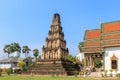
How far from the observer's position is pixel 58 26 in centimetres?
5888

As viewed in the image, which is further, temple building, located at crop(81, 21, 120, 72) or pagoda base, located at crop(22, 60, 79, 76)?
pagoda base, located at crop(22, 60, 79, 76)

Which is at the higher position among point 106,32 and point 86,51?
point 106,32

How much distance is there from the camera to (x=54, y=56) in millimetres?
57469

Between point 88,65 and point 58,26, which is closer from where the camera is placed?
point 88,65

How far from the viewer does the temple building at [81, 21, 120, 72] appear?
37.5 m

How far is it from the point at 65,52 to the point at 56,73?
1022cm

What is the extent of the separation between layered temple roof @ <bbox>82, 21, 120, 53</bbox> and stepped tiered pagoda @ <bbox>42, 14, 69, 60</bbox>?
545 inches

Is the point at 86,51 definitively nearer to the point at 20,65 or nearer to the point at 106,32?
the point at 106,32

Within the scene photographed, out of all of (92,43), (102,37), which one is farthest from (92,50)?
(102,37)

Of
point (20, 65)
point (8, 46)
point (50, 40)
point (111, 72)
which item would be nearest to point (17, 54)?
point (8, 46)

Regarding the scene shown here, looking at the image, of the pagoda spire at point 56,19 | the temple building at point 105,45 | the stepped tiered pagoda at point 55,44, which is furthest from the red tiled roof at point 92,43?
the pagoda spire at point 56,19

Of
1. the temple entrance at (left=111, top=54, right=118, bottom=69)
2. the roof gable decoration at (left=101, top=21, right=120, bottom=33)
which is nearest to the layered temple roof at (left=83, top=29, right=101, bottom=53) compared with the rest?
the roof gable decoration at (left=101, top=21, right=120, bottom=33)

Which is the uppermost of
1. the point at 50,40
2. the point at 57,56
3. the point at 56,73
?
the point at 50,40

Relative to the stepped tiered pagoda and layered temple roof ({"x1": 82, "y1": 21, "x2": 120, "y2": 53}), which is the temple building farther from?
the stepped tiered pagoda
